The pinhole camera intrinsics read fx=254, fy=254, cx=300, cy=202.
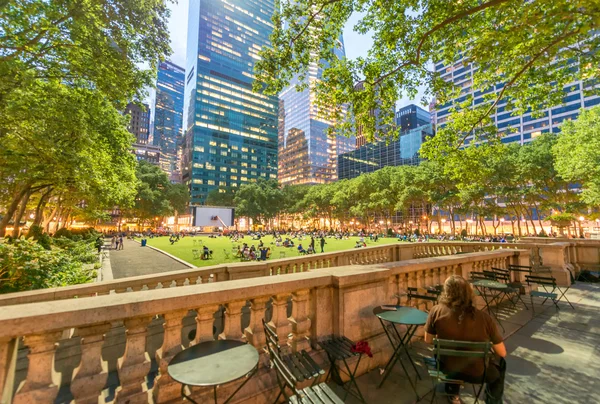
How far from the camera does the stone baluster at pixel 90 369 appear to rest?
7.26 ft

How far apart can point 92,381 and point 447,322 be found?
3637 mm

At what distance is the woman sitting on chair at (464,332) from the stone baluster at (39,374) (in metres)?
3.63

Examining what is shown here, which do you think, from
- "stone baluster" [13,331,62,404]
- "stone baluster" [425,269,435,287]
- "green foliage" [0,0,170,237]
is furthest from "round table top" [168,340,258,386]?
Result: "green foliage" [0,0,170,237]

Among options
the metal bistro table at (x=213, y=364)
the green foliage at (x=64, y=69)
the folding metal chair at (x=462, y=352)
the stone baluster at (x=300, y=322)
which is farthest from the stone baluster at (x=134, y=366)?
the green foliage at (x=64, y=69)

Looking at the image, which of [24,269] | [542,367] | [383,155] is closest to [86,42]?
[24,269]

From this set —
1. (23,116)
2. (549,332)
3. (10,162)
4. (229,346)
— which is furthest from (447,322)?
(10,162)

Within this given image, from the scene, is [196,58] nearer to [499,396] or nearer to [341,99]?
[341,99]

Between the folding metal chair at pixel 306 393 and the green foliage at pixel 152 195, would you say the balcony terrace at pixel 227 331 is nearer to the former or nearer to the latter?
the folding metal chair at pixel 306 393

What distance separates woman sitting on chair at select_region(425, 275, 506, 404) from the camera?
2775mm

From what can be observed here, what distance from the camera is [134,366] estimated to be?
8.05 ft

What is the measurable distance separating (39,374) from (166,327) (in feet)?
3.06

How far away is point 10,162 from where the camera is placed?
40.5ft

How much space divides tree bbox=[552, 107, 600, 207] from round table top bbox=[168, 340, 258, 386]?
98.1 ft

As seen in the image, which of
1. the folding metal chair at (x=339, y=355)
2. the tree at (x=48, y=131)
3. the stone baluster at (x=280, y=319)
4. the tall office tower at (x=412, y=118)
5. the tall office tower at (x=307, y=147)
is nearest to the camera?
the folding metal chair at (x=339, y=355)
